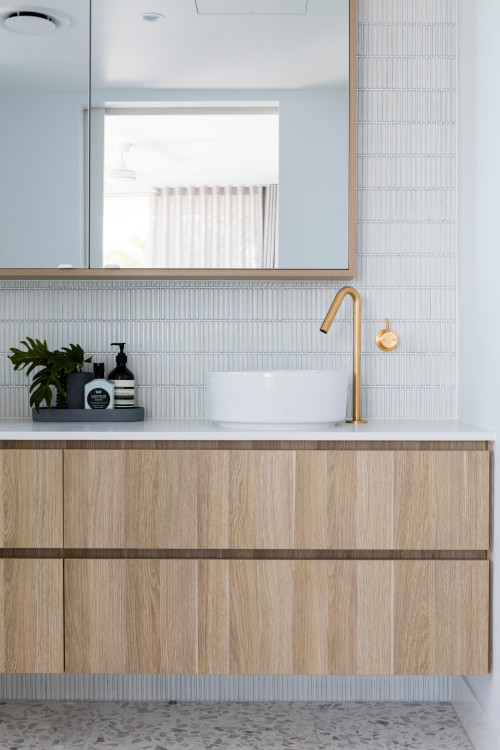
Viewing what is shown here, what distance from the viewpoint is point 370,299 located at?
2.29 m

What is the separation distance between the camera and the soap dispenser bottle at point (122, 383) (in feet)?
7.17

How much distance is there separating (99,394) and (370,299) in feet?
2.82

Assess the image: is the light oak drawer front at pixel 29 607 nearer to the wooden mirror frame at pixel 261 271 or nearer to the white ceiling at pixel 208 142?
the wooden mirror frame at pixel 261 271

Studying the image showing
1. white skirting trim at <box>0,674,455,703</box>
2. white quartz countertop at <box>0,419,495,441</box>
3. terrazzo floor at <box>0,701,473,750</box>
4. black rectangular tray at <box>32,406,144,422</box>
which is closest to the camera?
white quartz countertop at <box>0,419,495,441</box>

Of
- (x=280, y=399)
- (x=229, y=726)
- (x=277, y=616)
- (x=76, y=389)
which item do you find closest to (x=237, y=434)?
(x=280, y=399)

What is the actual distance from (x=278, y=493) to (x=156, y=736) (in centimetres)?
78

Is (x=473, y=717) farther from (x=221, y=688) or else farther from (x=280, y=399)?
(x=280, y=399)

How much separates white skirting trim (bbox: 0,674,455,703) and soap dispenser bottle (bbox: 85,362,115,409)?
82cm

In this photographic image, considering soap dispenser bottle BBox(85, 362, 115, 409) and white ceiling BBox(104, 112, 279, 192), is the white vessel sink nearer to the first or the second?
soap dispenser bottle BBox(85, 362, 115, 409)

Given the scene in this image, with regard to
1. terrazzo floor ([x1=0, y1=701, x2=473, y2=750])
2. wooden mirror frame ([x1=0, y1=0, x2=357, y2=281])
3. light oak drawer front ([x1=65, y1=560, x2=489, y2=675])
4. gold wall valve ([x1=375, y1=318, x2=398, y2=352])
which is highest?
wooden mirror frame ([x1=0, y1=0, x2=357, y2=281])

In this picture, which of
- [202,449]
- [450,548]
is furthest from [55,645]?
[450,548]

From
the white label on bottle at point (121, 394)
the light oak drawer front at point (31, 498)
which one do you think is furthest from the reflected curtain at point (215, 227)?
the light oak drawer front at point (31, 498)

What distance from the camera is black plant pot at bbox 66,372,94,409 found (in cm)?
219

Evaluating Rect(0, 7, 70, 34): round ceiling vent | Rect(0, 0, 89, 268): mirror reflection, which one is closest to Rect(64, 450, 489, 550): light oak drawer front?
Rect(0, 0, 89, 268): mirror reflection
